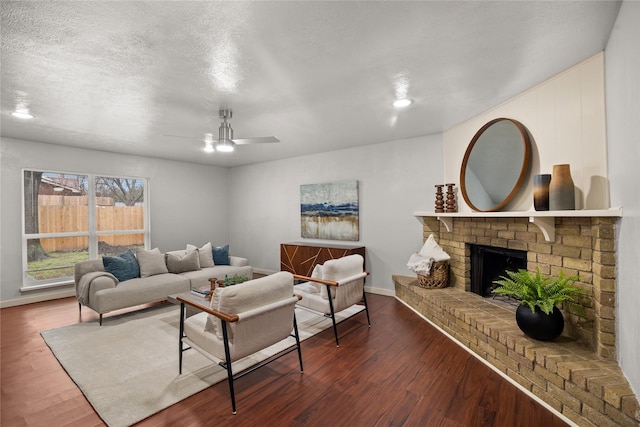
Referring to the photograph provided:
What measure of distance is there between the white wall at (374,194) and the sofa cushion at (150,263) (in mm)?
2492

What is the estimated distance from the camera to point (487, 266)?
3744mm

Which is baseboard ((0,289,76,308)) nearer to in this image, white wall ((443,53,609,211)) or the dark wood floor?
the dark wood floor

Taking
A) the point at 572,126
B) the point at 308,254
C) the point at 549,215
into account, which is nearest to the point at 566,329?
the point at 549,215

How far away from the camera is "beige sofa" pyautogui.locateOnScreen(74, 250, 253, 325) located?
3.86 meters

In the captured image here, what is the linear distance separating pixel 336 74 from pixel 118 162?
503cm

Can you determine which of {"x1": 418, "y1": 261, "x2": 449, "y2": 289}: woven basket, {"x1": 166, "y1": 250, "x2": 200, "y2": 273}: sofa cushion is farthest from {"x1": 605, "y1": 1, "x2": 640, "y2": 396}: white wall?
{"x1": 166, "y1": 250, "x2": 200, "y2": 273}: sofa cushion

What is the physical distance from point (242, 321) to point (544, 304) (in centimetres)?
230

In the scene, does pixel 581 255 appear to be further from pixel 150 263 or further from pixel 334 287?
pixel 150 263

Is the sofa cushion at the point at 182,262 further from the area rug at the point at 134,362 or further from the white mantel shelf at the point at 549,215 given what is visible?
the white mantel shelf at the point at 549,215

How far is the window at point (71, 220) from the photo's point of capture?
489 cm

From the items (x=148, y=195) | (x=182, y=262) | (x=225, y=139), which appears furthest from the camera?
(x=148, y=195)

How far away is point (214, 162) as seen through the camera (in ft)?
22.5

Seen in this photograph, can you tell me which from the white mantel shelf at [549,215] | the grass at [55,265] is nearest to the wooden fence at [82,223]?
the grass at [55,265]

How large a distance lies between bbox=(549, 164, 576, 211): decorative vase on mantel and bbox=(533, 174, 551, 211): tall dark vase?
118mm
